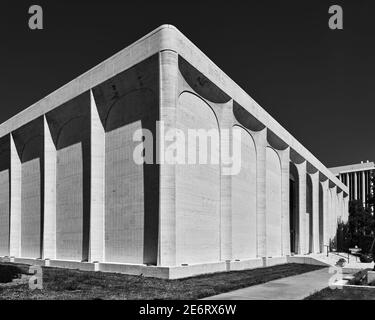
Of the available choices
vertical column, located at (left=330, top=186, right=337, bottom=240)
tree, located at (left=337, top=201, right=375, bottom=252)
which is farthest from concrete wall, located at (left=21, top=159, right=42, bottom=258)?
tree, located at (left=337, top=201, right=375, bottom=252)

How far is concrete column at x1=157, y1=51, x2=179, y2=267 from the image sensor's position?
67.6ft

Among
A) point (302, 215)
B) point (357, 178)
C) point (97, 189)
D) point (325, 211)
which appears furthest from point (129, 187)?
point (357, 178)

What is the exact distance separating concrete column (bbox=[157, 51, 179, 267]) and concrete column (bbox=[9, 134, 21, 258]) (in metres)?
19.1

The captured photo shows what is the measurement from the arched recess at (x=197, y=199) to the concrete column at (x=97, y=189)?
5569mm

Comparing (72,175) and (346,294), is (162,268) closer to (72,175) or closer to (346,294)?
(346,294)

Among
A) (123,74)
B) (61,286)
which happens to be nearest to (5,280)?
(61,286)

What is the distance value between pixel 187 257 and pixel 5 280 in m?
8.74

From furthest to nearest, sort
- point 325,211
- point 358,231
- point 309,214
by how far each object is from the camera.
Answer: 1. point 358,231
2. point 325,211
3. point 309,214

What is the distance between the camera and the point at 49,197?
1196 inches

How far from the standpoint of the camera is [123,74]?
23984mm

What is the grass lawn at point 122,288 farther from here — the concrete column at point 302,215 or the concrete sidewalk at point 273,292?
the concrete column at point 302,215

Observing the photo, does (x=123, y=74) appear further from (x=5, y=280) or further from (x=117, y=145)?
(x=5, y=280)

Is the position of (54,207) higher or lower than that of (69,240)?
higher

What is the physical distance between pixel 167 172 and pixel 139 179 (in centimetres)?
267
